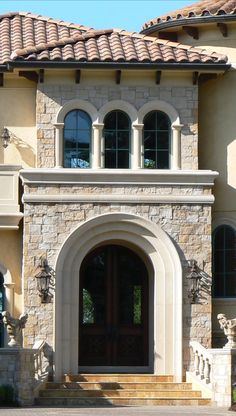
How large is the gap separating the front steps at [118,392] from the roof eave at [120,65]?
25.0 ft

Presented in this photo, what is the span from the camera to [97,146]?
120ft

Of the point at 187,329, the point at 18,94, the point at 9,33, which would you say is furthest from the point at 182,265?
the point at 9,33

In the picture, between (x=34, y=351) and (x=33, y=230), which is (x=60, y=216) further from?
(x=34, y=351)

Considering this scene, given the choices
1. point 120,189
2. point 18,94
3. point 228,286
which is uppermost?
point 18,94

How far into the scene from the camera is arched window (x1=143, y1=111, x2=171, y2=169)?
121 ft

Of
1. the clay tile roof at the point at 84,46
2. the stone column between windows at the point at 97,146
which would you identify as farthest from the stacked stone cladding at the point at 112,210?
the clay tile roof at the point at 84,46

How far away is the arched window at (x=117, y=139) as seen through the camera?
36.8 meters

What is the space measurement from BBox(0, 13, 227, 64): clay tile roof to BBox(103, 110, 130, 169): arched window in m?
1.54

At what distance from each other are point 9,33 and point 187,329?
986 centimetres

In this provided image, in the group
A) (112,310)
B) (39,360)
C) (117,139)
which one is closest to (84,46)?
(117,139)

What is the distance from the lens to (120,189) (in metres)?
36.2

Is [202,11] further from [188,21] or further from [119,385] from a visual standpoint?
[119,385]

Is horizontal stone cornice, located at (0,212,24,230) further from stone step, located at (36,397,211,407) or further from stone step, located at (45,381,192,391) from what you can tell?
stone step, located at (36,397,211,407)

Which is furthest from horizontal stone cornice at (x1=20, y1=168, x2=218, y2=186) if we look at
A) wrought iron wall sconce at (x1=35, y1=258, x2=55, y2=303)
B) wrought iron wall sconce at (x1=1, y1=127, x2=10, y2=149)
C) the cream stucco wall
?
wrought iron wall sconce at (x1=35, y1=258, x2=55, y2=303)
